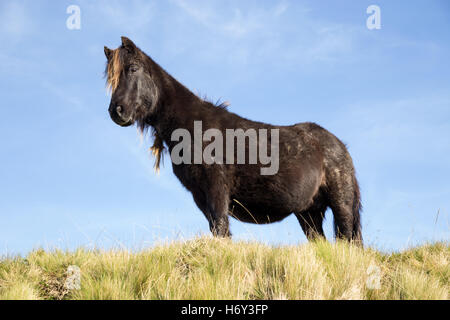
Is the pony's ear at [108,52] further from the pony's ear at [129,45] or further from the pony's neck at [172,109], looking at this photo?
the pony's neck at [172,109]

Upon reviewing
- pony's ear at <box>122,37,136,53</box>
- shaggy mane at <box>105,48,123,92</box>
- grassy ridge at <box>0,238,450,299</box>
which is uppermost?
pony's ear at <box>122,37,136,53</box>

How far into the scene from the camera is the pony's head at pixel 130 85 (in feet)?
21.9

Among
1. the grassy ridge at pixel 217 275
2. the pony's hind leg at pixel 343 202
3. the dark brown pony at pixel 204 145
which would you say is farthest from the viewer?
the pony's hind leg at pixel 343 202

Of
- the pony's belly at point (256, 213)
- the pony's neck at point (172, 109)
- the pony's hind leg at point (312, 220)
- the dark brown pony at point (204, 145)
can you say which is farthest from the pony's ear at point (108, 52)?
the pony's hind leg at point (312, 220)

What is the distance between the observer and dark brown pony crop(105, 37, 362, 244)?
6500 millimetres

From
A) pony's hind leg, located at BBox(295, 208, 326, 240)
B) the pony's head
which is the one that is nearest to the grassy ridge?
pony's hind leg, located at BBox(295, 208, 326, 240)

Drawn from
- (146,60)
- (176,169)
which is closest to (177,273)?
(176,169)

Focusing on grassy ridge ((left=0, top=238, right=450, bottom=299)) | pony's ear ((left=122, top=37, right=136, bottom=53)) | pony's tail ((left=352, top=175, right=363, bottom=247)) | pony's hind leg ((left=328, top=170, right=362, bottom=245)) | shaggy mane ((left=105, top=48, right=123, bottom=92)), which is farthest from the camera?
pony's tail ((left=352, top=175, right=363, bottom=247))

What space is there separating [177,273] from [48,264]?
6.49 ft

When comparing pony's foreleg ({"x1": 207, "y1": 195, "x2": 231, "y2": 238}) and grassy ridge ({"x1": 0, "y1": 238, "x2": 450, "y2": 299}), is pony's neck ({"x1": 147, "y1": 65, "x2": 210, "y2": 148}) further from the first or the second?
grassy ridge ({"x1": 0, "y1": 238, "x2": 450, "y2": 299})

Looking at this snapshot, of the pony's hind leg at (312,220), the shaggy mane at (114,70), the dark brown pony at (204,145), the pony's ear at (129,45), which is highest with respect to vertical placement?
the pony's ear at (129,45)

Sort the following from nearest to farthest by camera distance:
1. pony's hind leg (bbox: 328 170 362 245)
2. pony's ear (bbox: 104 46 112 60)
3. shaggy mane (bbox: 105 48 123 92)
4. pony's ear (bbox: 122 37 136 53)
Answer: shaggy mane (bbox: 105 48 123 92) → pony's ear (bbox: 122 37 136 53) → pony's ear (bbox: 104 46 112 60) → pony's hind leg (bbox: 328 170 362 245)

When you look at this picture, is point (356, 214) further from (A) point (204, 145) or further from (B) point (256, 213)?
(A) point (204, 145)
